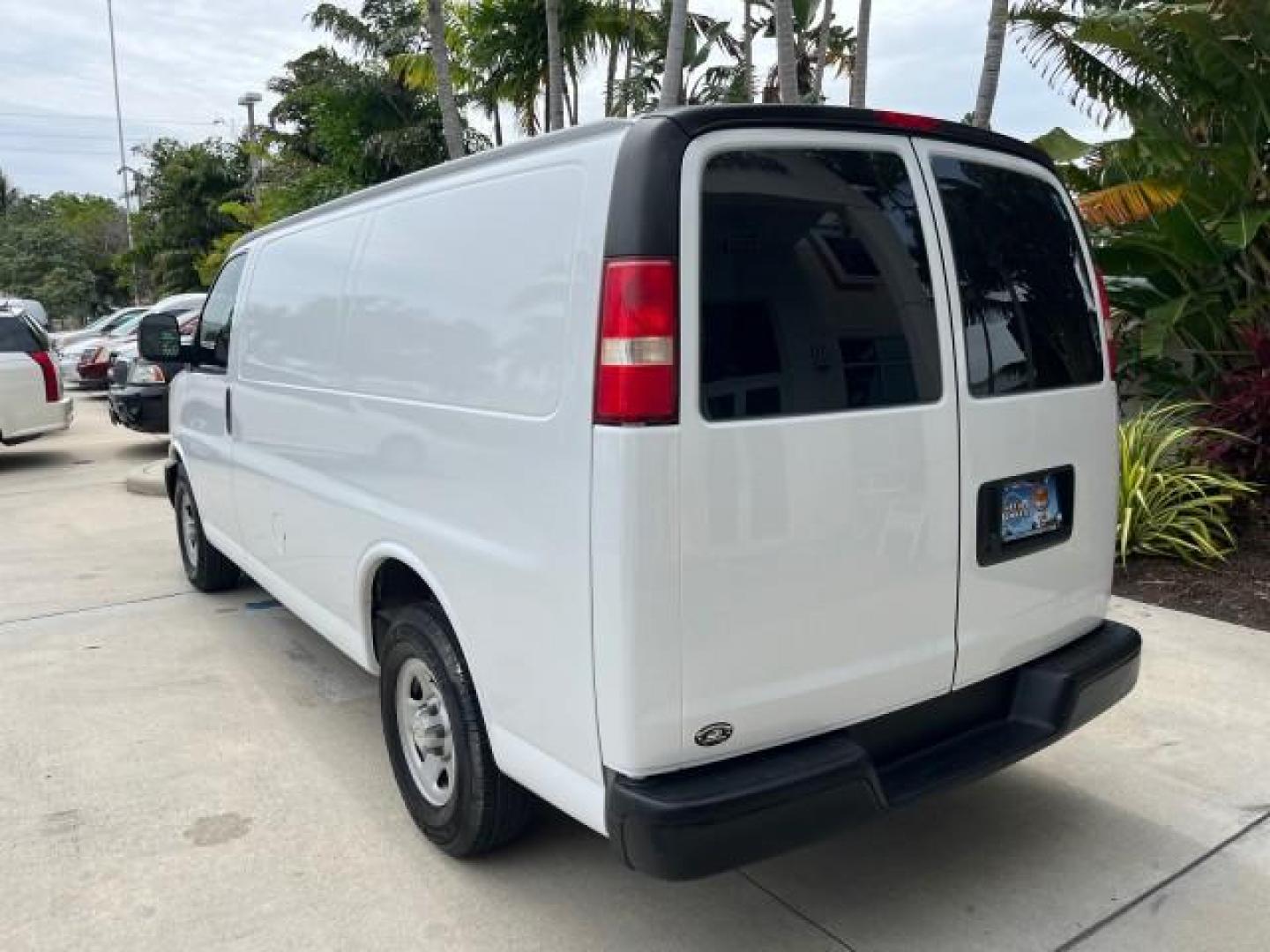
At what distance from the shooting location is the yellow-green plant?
593cm

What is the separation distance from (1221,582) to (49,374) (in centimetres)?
1109

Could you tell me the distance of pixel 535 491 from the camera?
2.44 meters

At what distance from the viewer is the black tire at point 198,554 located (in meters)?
5.92

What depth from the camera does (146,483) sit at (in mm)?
9641

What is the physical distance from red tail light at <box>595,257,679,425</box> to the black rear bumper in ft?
2.72

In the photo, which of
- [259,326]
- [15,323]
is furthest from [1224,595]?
[15,323]

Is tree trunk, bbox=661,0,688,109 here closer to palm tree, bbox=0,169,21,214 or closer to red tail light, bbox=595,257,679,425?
red tail light, bbox=595,257,679,425

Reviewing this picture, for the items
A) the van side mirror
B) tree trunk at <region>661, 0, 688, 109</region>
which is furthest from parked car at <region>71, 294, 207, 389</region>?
the van side mirror

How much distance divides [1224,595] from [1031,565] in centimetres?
330

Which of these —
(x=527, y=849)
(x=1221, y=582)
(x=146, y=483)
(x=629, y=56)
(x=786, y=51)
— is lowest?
(x=527, y=849)

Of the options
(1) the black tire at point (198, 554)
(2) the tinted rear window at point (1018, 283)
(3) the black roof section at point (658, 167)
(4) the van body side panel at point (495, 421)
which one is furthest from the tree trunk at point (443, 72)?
(3) the black roof section at point (658, 167)

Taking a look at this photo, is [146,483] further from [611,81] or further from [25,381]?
[611,81]

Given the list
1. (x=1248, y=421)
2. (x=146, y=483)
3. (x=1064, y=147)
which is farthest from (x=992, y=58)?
(x=146, y=483)

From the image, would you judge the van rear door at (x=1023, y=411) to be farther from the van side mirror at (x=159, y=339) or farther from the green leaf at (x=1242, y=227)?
the van side mirror at (x=159, y=339)
